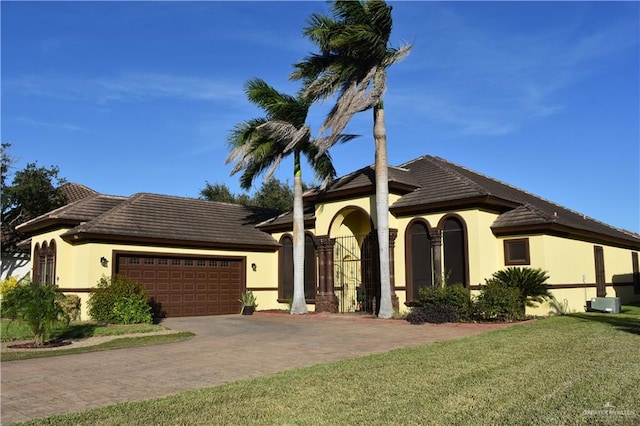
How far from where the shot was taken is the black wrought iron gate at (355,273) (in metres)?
22.1

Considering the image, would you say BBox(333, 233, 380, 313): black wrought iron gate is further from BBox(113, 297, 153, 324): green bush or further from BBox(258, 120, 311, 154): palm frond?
BBox(113, 297, 153, 324): green bush

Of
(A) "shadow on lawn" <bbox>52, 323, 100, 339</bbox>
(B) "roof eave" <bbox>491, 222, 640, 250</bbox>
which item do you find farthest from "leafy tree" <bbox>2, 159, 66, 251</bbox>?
(B) "roof eave" <bbox>491, 222, 640, 250</bbox>

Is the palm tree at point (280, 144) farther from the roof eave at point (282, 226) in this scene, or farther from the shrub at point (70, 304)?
the shrub at point (70, 304)

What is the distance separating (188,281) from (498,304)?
12.3m

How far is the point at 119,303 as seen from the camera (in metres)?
18.3

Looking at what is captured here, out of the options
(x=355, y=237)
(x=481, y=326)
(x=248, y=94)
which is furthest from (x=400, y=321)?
(x=248, y=94)

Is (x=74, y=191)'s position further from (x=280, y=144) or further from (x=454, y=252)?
(x=454, y=252)

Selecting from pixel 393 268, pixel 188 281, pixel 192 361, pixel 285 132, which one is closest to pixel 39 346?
pixel 192 361

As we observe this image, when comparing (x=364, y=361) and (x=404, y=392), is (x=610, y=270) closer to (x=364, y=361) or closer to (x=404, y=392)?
(x=364, y=361)

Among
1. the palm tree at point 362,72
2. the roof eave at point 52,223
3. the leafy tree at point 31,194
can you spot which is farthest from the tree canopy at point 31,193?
the palm tree at point 362,72

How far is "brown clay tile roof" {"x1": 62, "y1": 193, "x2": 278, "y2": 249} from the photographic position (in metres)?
20.2

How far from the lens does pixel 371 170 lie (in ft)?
73.8

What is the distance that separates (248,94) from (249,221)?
25.6 feet

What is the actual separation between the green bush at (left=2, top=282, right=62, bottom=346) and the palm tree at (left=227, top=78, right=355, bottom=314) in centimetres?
994
